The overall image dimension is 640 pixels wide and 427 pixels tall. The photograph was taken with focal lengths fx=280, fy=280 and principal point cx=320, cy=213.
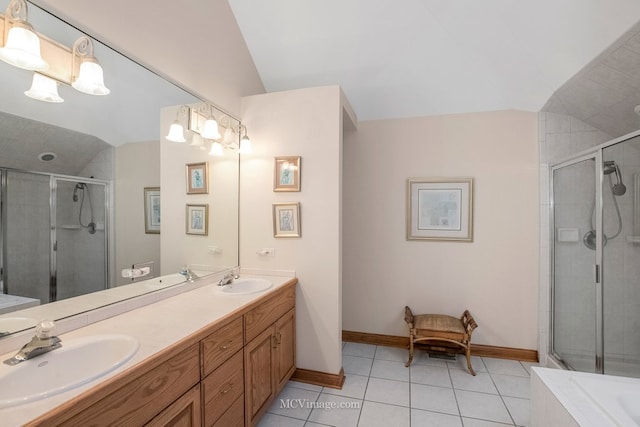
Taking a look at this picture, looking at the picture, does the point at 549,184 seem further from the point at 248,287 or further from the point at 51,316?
the point at 51,316

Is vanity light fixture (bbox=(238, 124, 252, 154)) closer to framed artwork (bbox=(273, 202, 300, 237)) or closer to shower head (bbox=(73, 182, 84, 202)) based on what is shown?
framed artwork (bbox=(273, 202, 300, 237))

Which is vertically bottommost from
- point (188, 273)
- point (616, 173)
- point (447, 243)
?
point (188, 273)

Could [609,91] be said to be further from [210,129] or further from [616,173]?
[210,129]

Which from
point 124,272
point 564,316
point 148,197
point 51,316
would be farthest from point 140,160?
point 564,316

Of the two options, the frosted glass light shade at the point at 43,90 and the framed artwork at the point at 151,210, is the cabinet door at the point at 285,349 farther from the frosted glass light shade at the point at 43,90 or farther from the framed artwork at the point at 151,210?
the frosted glass light shade at the point at 43,90

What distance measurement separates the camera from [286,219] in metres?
2.30

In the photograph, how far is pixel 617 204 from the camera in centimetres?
198

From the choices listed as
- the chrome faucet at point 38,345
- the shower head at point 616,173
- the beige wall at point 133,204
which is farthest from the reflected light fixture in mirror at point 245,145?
the shower head at point 616,173

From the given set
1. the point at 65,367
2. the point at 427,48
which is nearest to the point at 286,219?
the point at 65,367

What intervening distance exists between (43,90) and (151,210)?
708 mm

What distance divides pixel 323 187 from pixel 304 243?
0.48 metres

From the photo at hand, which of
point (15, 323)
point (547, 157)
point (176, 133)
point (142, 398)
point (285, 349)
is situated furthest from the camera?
point (547, 157)

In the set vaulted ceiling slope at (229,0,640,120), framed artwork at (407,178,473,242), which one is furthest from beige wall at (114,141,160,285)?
framed artwork at (407,178,473,242)

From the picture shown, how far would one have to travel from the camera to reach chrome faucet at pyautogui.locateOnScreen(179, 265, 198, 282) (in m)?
1.87
